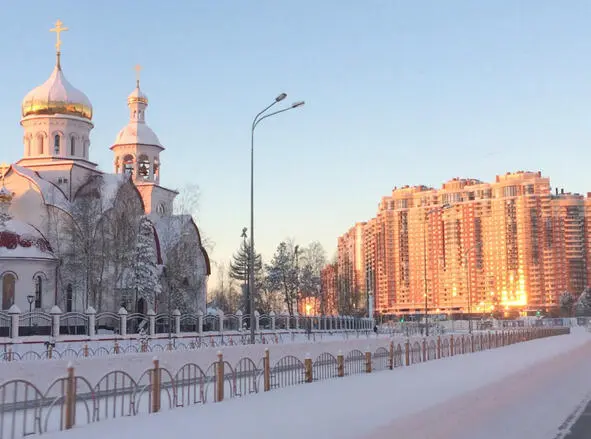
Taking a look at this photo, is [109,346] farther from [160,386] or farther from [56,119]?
[56,119]

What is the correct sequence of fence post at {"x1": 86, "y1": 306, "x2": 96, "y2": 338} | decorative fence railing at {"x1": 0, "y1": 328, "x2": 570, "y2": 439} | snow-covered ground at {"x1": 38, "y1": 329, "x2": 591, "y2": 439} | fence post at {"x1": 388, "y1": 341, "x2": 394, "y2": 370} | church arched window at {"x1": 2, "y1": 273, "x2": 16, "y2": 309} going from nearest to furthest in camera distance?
snow-covered ground at {"x1": 38, "y1": 329, "x2": 591, "y2": 439} < decorative fence railing at {"x1": 0, "y1": 328, "x2": 570, "y2": 439} < fence post at {"x1": 388, "y1": 341, "x2": 394, "y2": 370} < fence post at {"x1": 86, "y1": 306, "x2": 96, "y2": 338} < church arched window at {"x1": 2, "y1": 273, "x2": 16, "y2": 309}

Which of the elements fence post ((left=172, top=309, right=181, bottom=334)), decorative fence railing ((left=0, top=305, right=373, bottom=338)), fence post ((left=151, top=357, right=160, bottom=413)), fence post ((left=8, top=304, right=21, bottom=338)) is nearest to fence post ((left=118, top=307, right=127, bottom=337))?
decorative fence railing ((left=0, top=305, right=373, bottom=338))

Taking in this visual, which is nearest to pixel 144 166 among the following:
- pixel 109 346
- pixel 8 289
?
pixel 8 289

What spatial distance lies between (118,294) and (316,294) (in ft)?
127

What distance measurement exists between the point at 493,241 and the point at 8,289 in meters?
97.6

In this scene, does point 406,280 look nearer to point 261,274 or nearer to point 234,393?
point 261,274

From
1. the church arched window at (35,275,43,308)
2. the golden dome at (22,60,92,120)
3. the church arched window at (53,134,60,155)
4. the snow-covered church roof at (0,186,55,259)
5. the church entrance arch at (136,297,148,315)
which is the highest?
the golden dome at (22,60,92,120)

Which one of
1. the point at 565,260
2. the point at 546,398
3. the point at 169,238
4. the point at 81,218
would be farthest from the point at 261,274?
A: the point at 546,398

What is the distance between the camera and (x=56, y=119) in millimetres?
52656

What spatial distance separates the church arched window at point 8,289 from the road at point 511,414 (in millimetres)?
34425

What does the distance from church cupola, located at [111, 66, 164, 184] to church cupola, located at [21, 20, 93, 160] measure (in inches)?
294

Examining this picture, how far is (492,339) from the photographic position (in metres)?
36.6

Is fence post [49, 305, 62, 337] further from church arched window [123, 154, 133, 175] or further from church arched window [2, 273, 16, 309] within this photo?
church arched window [123, 154, 133, 175]

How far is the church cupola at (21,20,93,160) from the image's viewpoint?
52469mm
